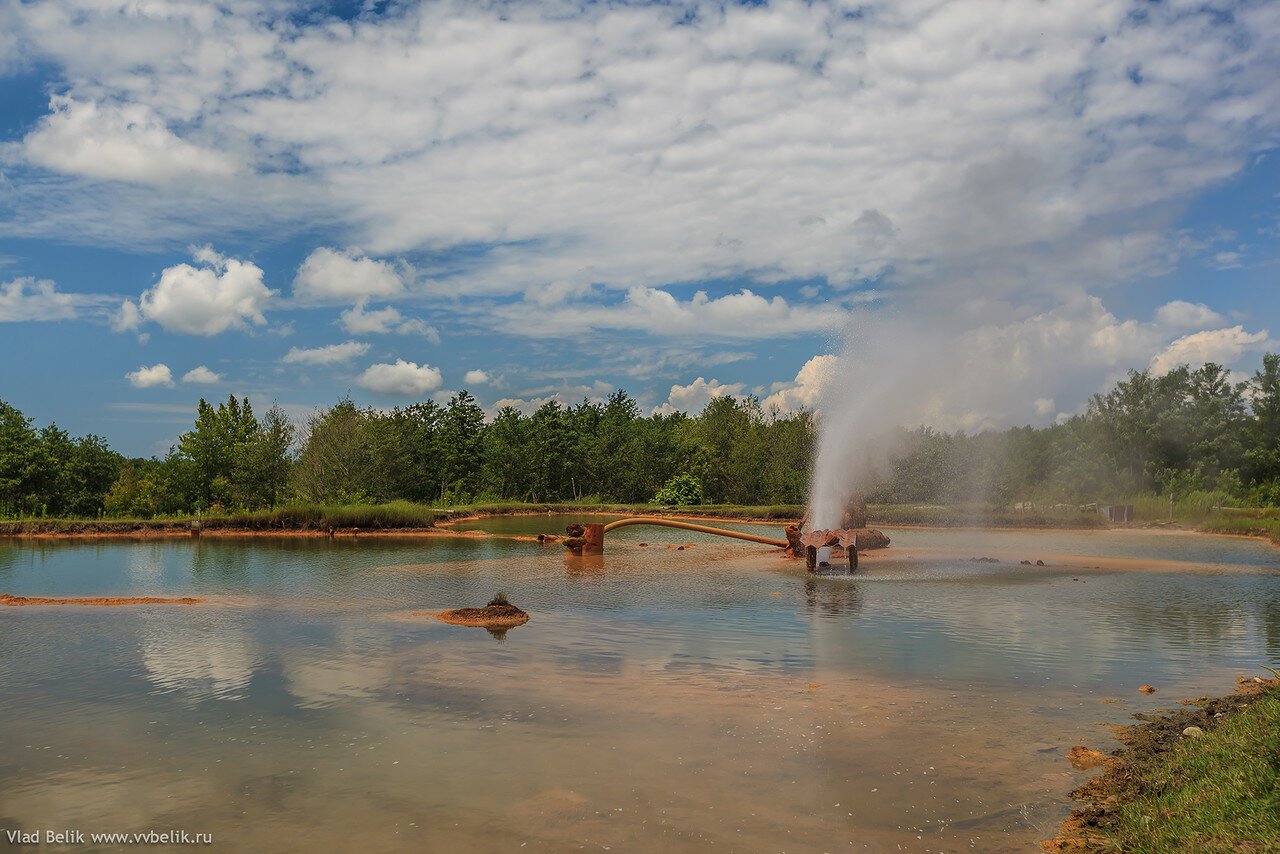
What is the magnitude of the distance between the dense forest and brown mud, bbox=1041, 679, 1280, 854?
932 inches

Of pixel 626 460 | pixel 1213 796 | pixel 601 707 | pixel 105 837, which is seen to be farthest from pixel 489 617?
pixel 626 460

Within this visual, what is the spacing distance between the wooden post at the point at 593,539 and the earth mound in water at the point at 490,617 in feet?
44.0

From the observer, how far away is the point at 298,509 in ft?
137

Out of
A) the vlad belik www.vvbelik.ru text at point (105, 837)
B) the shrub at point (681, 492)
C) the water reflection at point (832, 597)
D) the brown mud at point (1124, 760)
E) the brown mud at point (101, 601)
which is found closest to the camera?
the brown mud at point (1124, 760)

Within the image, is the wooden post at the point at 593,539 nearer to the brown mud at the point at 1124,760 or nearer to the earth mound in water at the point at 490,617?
the earth mound in water at the point at 490,617

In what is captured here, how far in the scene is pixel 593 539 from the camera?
30.0 m

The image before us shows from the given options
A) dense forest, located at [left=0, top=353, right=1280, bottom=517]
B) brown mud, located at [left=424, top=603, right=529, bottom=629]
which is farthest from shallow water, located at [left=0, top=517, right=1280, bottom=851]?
dense forest, located at [left=0, top=353, right=1280, bottom=517]

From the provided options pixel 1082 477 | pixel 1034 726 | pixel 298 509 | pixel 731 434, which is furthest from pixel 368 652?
pixel 731 434

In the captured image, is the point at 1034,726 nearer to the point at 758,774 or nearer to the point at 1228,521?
the point at 758,774

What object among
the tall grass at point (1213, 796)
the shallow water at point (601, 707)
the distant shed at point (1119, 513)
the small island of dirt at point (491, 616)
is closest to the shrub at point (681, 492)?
the distant shed at point (1119, 513)

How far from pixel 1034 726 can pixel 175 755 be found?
9431mm

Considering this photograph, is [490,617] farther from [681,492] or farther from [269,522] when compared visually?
[681,492]

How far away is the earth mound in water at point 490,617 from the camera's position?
51.5 ft

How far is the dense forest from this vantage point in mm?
52375
